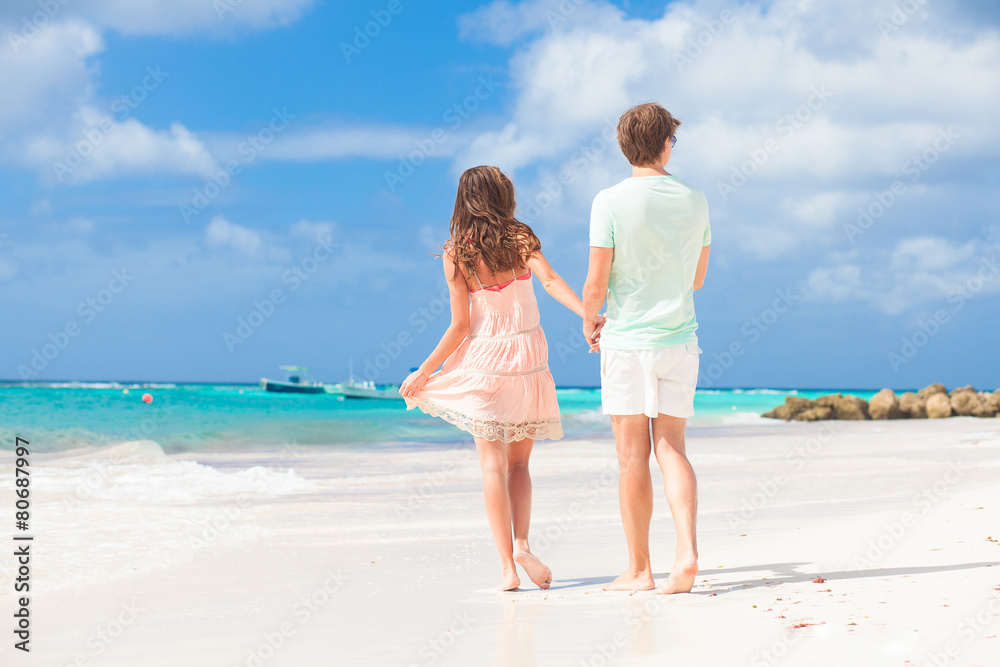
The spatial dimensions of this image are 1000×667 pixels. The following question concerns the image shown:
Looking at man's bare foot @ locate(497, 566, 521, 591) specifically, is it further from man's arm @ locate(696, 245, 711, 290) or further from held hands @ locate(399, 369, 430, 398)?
man's arm @ locate(696, 245, 711, 290)

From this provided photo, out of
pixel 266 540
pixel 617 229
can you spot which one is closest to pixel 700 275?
pixel 617 229

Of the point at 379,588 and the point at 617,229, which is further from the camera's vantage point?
the point at 379,588

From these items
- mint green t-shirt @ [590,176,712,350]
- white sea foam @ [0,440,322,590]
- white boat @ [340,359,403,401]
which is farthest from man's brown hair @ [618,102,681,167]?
white boat @ [340,359,403,401]

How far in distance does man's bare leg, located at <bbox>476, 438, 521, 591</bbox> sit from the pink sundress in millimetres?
81

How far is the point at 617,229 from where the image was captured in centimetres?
365

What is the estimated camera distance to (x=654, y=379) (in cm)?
362

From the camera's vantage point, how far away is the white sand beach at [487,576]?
2.83m

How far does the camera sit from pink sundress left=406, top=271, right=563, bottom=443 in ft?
13.1

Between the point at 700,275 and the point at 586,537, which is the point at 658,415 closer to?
the point at 700,275

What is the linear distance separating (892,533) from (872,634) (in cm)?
238

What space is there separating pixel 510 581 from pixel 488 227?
5.41ft

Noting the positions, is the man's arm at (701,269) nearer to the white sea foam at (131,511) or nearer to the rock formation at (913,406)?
the white sea foam at (131,511)

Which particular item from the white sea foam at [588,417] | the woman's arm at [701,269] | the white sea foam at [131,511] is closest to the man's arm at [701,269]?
the woman's arm at [701,269]

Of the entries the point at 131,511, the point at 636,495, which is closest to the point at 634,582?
the point at 636,495
